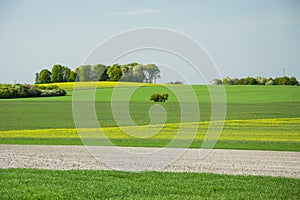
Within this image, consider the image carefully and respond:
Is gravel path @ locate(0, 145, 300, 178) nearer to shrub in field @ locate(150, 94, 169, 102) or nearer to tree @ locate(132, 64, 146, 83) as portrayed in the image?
tree @ locate(132, 64, 146, 83)

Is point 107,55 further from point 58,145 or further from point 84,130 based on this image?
point 84,130

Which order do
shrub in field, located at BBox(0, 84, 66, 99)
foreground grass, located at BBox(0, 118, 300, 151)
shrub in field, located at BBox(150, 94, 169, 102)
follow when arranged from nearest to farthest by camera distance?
foreground grass, located at BBox(0, 118, 300, 151), shrub in field, located at BBox(150, 94, 169, 102), shrub in field, located at BBox(0, 84, 66, 99)

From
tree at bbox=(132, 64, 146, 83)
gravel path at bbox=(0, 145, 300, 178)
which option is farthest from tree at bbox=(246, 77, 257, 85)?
gravel path at bbox=(0, 145, 300, 178)

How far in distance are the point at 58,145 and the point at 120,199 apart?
11162 mm

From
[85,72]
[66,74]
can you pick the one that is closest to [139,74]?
[85,72]

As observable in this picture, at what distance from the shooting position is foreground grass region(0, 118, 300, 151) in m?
22.9

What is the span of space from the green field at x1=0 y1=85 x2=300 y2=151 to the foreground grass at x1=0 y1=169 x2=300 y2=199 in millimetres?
6259

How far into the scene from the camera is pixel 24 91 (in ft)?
202

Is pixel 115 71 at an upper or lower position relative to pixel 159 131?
upper

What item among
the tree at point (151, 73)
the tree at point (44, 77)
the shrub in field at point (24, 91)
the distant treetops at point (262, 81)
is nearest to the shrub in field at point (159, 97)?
the shrub in field at point (24, 91)

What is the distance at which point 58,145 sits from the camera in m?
21.7

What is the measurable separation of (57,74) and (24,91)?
14.1m

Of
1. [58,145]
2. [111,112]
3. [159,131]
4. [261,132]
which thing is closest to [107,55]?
[58,145]

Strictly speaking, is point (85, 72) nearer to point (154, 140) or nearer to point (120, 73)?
point (120, 73)
